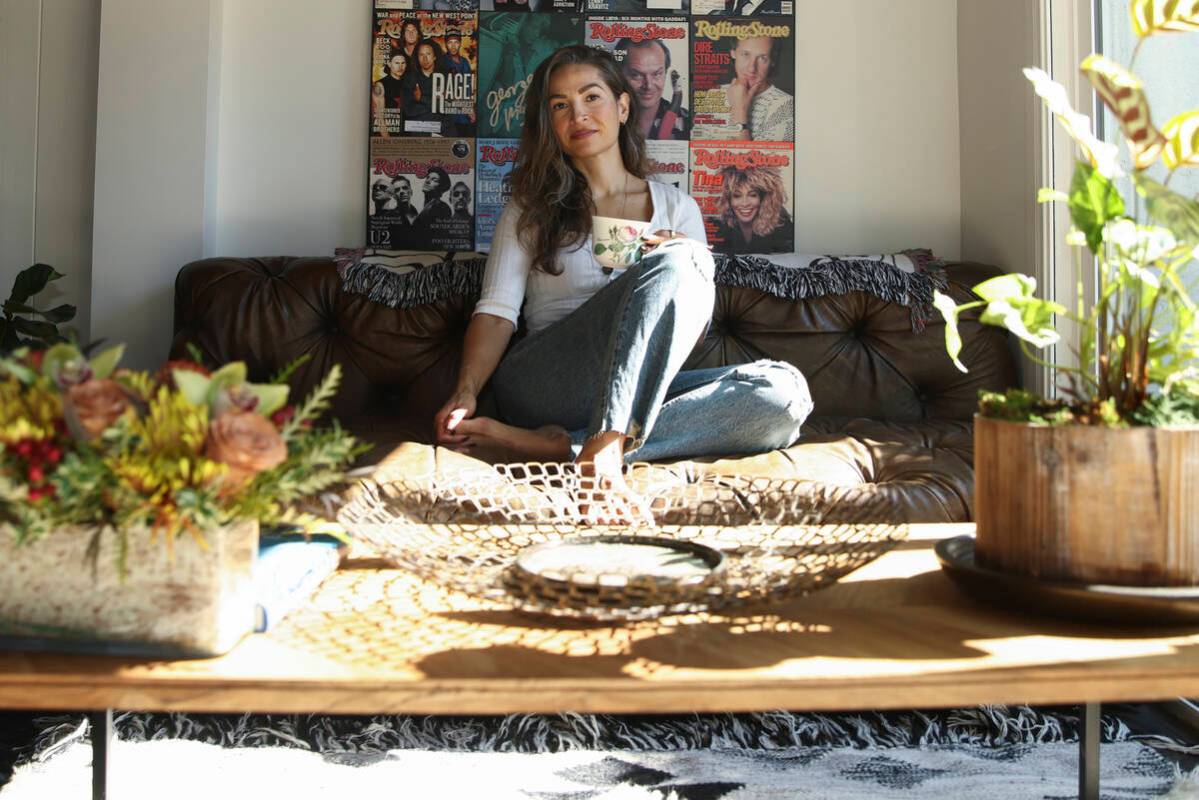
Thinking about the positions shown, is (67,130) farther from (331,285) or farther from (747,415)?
(747,415)

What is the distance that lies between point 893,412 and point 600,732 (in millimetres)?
1140

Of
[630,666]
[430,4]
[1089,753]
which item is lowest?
[1089,753]

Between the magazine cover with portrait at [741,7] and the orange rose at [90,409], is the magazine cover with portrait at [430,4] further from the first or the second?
the orange rose at [90,409]

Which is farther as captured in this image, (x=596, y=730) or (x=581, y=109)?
(x=581, y=109)

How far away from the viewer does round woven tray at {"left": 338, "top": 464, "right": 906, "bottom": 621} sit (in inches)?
26.3

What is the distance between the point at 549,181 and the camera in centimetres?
207

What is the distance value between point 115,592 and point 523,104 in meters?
2.06

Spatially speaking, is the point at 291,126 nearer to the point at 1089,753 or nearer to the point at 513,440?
the point at 513,440

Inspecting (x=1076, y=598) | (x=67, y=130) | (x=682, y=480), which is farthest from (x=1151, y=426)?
(x=67, y=130)

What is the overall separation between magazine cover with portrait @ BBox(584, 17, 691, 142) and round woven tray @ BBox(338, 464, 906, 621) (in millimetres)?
1498

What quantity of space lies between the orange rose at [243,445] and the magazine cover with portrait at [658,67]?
2.05m

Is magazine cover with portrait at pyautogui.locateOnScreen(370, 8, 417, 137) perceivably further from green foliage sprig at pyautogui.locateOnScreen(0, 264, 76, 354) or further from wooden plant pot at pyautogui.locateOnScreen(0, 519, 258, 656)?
wooden plant pot at pyautogui.locateOnScreen(0, 519, 258, 656)

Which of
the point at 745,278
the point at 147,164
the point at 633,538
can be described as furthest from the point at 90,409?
the point at 147,164

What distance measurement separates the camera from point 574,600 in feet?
2.18
